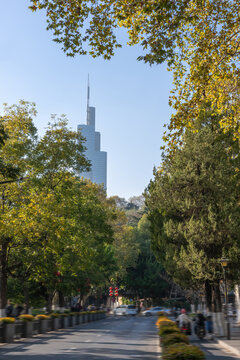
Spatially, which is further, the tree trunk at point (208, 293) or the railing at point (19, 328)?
the tree trunk at point (208, 293)

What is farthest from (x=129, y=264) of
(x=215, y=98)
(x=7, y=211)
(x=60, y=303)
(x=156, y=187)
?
(x=215, y=98)

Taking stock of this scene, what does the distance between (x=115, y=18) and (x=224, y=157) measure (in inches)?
781

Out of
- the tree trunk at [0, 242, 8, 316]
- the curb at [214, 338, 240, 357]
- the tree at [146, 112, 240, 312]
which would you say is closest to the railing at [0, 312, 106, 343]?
the tree trunk at [0, 242, 8, 316]

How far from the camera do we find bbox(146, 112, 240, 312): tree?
2997cm

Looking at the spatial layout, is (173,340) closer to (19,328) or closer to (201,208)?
(19,328)

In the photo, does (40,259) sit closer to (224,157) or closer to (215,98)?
(224,157)

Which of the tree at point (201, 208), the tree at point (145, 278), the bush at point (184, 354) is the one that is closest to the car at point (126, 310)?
the tree at point (145, 278)

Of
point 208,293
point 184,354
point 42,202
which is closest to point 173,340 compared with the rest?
point 184,354

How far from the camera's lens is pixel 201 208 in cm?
3198

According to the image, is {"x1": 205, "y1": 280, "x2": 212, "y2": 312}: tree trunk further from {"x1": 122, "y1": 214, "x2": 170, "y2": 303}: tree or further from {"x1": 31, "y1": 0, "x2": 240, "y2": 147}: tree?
{"x1": 122, "y1": 214, "x2": 170, "y2": 303}: tree

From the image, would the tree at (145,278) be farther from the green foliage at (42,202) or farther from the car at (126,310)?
the green foliage at (42,202)

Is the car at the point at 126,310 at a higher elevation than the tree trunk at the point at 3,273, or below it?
below

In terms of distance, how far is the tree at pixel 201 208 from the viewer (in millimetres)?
29969

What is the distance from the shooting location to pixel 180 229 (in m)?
32.0
